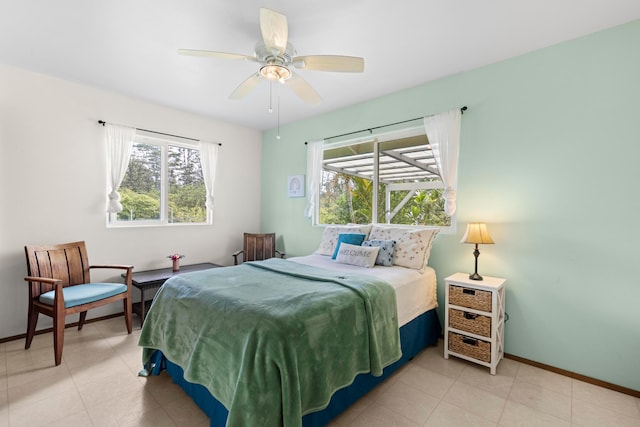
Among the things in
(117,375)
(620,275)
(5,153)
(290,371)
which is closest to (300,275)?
(290,371)

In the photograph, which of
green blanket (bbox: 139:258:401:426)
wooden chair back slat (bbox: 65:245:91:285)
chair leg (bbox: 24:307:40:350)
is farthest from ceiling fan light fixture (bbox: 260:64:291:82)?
chair leg (bbox: 24:307:40:350)

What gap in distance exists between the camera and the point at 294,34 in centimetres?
224

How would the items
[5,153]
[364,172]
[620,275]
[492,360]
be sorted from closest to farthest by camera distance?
[620,275], [492,360], [5,153], [364,172]

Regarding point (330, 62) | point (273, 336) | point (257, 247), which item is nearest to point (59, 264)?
point (257, 247)

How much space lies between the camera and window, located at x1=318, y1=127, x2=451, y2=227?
3.20 meters

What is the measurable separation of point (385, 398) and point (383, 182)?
2.36 meters

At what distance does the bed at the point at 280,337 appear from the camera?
4.40 feet

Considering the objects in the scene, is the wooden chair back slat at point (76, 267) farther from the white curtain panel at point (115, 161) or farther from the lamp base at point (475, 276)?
the lamp base at point (475, 276)

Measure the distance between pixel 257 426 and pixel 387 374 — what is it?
127 centimetres

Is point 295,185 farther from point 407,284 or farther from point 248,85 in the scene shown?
point 407,284

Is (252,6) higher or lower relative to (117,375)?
higher

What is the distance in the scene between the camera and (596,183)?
7.27 ft

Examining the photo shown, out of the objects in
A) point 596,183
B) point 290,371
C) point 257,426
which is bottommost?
point 257,426

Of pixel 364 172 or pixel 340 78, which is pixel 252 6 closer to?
pixel 340 78
